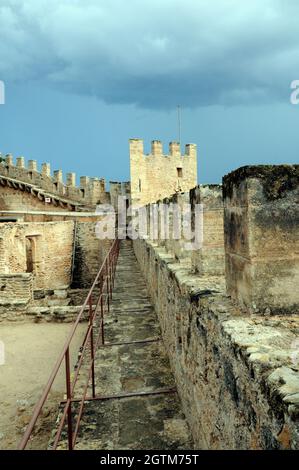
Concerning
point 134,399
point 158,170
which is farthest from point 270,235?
point 158,170

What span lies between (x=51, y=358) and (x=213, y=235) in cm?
461

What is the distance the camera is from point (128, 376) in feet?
14.9

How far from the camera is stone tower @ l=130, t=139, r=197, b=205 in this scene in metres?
27.9

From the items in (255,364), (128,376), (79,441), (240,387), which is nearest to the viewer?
(255,364)

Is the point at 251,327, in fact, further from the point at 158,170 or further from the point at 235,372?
the point at 158,170

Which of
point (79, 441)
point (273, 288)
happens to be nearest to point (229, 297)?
point (273, 288)

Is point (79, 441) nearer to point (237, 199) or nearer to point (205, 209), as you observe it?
point (205, 209)

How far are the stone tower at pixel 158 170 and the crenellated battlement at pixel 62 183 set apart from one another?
3.03m

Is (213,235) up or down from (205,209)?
down

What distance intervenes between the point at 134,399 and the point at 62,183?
89.7 ft

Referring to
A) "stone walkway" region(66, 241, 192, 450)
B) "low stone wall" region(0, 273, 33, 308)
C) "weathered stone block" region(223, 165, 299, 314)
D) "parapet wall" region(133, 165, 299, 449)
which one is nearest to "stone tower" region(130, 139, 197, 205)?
"low stone wall" region(0, 273, 33, 308)

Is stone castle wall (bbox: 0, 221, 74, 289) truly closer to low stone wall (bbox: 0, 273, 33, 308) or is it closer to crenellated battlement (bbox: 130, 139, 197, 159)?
low stone wall (bbox: 0, 273, 33, 308)

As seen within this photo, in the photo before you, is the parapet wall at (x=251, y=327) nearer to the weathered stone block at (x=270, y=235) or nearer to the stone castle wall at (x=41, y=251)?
the weathered stone block at (x=270, y=235)
